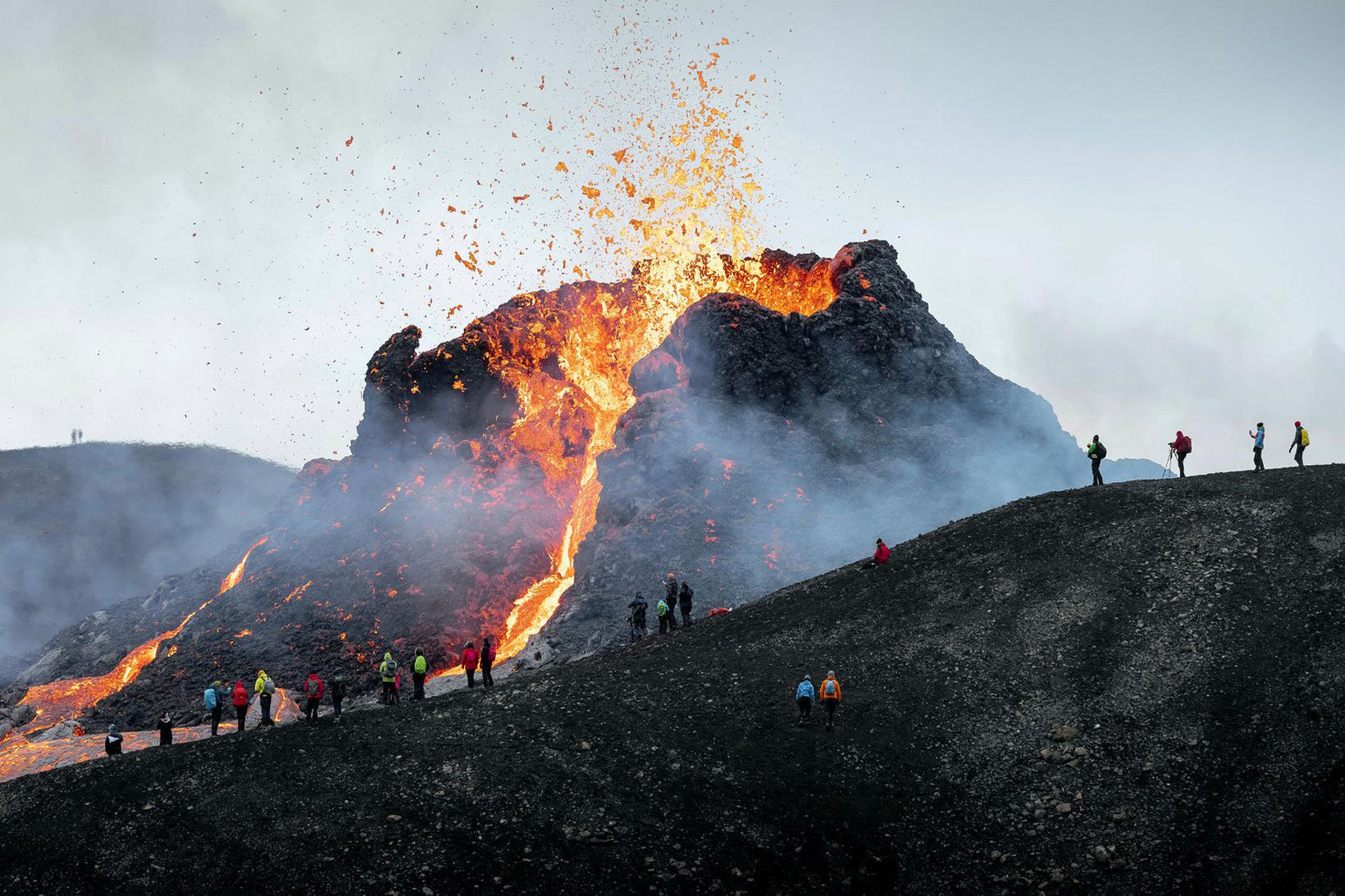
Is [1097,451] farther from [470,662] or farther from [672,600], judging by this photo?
[470,662]

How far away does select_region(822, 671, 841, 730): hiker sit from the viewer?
81.8ft

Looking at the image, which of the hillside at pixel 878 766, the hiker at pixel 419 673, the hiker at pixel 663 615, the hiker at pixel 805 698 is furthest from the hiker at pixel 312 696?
the hiker at pixel 805 698

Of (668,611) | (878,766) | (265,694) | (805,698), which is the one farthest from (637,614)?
(878,766)

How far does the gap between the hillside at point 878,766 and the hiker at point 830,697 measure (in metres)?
0.67

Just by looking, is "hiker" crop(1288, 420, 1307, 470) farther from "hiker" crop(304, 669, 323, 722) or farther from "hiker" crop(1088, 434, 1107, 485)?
"hiker" crop(304, 669, 323, 722)

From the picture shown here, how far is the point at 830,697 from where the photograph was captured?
24.9m

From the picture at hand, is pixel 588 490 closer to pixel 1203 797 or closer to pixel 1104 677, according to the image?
pixel 1104 677

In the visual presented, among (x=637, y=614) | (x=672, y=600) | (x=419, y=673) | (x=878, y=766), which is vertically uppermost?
(x=672, y=600)

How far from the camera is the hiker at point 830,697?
2492cm

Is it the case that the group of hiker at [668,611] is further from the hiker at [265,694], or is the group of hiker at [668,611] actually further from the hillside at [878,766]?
the hiker at [265,694]

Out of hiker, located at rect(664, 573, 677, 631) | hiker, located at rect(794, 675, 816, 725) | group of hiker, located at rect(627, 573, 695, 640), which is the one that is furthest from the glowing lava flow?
hiker, located at rect(794, 675, 816, 725)

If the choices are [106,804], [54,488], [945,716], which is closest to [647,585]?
[945,716]

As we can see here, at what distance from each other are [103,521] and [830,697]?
9734 cm

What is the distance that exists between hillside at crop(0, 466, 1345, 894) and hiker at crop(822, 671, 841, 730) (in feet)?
2.20
